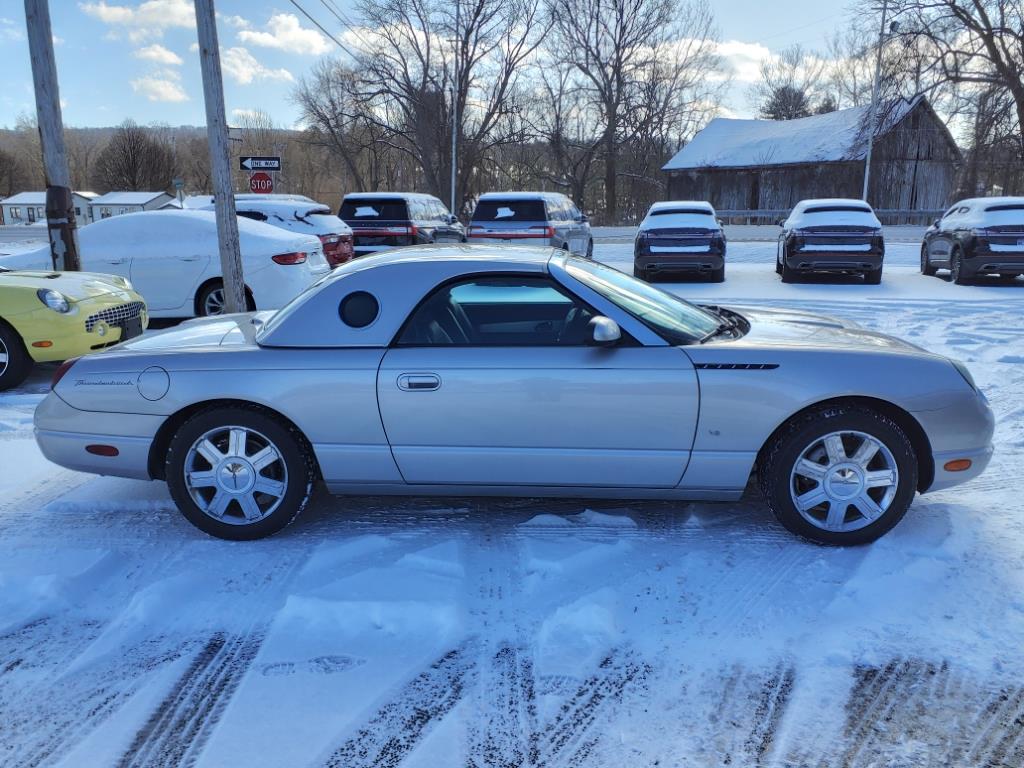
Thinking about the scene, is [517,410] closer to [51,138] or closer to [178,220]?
[178,220]

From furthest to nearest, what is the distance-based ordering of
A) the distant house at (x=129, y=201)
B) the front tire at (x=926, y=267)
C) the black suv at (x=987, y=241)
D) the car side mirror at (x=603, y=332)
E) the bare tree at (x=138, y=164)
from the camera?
the bare tree at (x=138, y=164), the distant house at (x=129, y=201), the front tire at (x=926, y=267), the black suv at (x=987, y=241), the car side mirror at (x=603, y=332)

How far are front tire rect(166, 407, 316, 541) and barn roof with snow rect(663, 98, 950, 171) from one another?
3657 cm

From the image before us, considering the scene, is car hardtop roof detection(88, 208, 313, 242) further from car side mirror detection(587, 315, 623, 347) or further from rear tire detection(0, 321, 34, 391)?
car side mirror detection(587, 315, 623, 347)

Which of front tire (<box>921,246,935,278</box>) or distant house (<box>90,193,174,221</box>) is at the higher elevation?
distant house (<box>90,193,174,221</box>)

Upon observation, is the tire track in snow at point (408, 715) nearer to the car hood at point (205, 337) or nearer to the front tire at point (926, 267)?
the car hood at point (205, 337)

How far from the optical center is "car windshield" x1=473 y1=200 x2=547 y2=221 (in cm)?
1463

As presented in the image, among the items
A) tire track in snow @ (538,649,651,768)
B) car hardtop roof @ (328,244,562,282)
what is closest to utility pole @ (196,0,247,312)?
car hardtop roof @ (328,244,562,282)

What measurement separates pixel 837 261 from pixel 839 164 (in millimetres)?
26587

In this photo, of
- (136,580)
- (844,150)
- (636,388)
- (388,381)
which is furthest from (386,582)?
(844,150)

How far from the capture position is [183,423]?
3.88 metres

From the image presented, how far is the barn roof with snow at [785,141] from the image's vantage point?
119 feet

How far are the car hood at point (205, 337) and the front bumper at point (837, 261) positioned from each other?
38.9 feet

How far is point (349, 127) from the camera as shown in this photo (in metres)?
52.6

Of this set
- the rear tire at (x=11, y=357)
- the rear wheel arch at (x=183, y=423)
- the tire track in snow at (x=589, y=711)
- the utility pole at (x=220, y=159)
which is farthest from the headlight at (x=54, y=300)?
the tire track in snow at (x=589, y=711)
